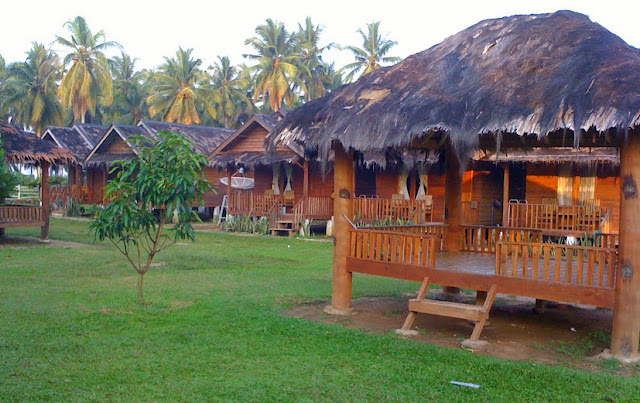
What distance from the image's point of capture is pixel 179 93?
4959cm

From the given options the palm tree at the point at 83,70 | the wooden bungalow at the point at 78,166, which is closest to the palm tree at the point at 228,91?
the palm tree at the point at 83,70

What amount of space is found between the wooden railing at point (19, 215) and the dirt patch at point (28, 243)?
0.66 meters

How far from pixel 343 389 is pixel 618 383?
2722 millimetres

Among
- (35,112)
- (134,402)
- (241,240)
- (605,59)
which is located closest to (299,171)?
(241,240)

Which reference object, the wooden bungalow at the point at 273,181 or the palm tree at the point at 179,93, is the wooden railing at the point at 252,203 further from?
the palm tree at the point at 179,93

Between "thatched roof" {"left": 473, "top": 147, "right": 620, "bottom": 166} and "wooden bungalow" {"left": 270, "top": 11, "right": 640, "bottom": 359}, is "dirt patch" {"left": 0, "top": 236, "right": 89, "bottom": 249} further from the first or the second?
"thatched roof" {"left": 473, "top": 147, "right": 620, "bottom": 166}

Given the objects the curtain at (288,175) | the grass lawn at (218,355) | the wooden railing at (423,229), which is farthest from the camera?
the curtain at (288,175)

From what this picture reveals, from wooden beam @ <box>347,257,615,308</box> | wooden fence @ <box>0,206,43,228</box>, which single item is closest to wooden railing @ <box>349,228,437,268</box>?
wooden beam @ <box>347,257,615,308</box>

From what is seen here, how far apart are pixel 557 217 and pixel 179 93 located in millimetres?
36676

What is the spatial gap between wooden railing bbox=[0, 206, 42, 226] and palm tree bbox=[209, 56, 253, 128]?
3410cm

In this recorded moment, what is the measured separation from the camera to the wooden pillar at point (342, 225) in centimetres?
977

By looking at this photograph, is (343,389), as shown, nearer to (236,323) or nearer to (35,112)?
(236,323)

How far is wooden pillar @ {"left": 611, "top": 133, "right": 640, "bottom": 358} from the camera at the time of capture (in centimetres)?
715

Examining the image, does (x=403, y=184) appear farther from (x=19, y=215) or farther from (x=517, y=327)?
(x=517, y=327)
